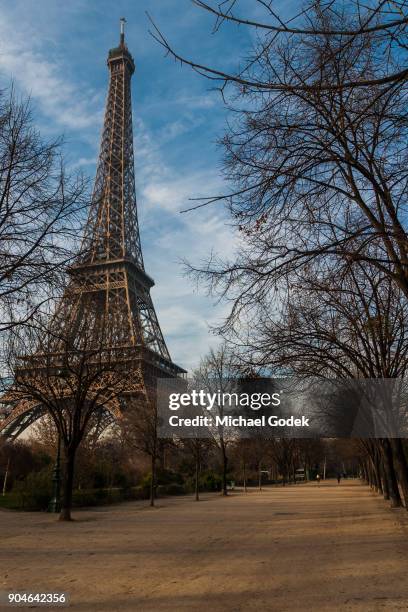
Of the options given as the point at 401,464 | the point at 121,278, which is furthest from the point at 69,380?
the point at 121,278

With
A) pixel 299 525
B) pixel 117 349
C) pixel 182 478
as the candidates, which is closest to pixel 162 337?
pixel 182 478

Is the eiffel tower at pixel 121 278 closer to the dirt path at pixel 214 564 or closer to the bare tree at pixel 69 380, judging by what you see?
the bare tree at pixel 69 380

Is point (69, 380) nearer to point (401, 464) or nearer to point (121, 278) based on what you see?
point (401, 464)

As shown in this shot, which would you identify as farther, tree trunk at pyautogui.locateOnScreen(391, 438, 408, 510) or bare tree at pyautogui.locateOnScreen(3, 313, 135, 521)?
bare tree at pyautogui.locateOnScreen(3, 313, 135, 521)

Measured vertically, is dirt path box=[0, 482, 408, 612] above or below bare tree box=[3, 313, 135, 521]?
below

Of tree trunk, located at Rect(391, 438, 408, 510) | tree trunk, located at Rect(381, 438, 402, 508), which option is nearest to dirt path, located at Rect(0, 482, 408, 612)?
tree trunk, located at Rect(391, 438, 408, 510)

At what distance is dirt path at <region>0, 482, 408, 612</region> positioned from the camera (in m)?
6.01

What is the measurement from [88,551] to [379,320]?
7.08 m

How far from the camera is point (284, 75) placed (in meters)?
5.31

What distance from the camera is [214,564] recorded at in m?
8.46

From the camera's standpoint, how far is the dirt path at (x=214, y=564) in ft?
19.7

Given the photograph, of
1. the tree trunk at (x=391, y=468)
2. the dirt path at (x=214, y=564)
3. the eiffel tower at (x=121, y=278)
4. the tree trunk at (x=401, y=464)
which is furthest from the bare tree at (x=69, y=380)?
the tree trunk at (x=391, y=468)

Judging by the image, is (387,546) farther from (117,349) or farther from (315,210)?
(117,349)

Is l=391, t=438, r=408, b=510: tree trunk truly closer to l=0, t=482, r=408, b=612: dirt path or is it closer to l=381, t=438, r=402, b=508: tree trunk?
l=0, t=482, r=408, b=612: dirt path
